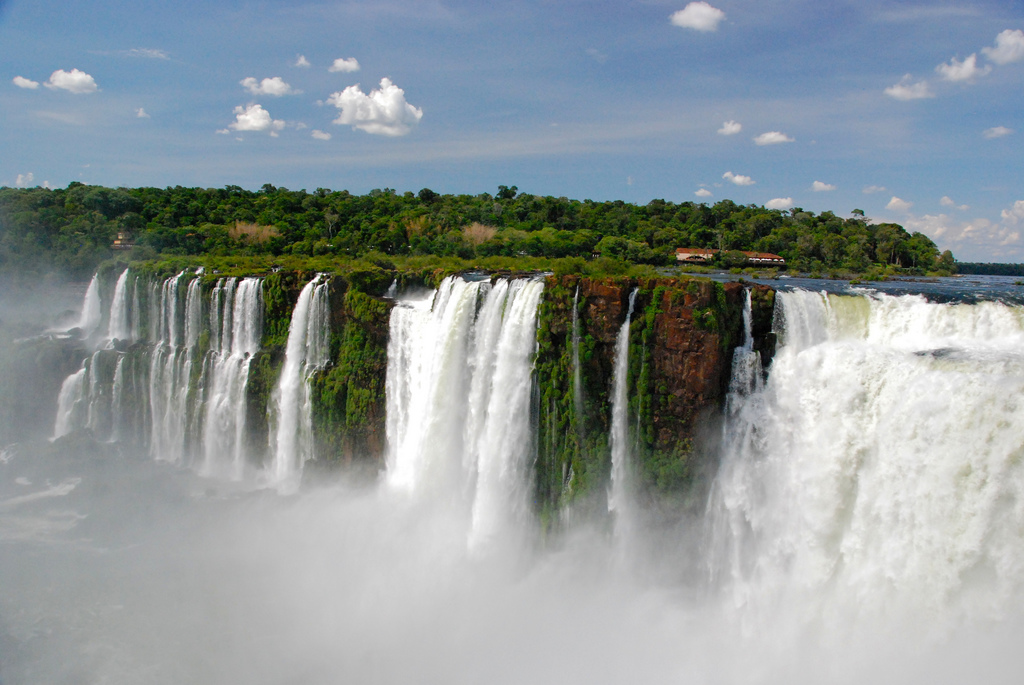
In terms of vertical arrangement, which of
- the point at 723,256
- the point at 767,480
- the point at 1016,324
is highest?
the point at 723,256

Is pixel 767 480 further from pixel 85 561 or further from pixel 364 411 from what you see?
pixel 85 561

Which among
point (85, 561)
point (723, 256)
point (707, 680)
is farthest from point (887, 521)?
point (723, 256)

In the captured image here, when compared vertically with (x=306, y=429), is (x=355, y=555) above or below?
below

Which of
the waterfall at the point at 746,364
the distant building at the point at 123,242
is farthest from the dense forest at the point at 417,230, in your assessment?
the waterfall at the point at 746,364

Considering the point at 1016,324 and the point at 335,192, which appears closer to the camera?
the point at 1016,324

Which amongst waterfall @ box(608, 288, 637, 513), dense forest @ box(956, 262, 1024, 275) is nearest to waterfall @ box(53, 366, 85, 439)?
waterfall @ box(608, 288, 637, 513)

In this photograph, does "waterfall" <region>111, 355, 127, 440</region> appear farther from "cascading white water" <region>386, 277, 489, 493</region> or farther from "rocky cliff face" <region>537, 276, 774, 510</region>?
"rocky cliff face" <region>537, 276, 774, 510</region>

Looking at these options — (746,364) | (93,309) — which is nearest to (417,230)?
(93,309)
